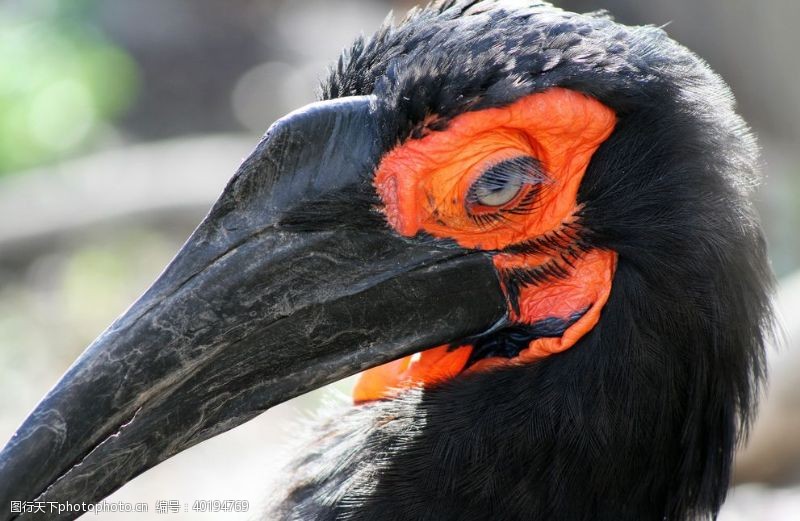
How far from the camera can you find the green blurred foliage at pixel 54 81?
7266mm

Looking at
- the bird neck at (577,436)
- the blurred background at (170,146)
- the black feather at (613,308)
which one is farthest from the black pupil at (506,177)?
the blurred background at (170,146)

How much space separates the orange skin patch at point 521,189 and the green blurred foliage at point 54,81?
530 centimetres

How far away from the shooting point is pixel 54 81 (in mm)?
7559

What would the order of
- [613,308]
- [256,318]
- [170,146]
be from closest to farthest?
[256,318], [613,308], [170,146]

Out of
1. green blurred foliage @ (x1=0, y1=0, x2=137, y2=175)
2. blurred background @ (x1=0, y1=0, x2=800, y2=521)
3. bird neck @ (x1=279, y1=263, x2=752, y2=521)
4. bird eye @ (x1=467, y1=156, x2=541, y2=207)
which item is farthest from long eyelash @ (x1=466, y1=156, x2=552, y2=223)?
green blurred foliage @ (x1=0, y1=0, x2=137, y2=175)

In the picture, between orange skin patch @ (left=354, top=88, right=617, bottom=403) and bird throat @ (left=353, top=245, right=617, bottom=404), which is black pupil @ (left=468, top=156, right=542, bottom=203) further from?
bird throat @ (left=353, top=245, right=617, bottom=404)

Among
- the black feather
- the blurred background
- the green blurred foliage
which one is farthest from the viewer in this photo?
the green blurred foliage

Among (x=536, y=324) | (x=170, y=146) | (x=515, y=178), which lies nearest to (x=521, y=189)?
(x=515, y=178)

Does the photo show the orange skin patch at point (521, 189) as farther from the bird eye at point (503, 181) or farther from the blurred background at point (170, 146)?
the blurred background at point (170, 146)

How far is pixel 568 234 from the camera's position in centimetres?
248

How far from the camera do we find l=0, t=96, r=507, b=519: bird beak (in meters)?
2.28

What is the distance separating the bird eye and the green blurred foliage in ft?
17.6

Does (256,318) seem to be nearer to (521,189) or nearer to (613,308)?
(521,189)

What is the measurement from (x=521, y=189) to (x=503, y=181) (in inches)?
2.0
